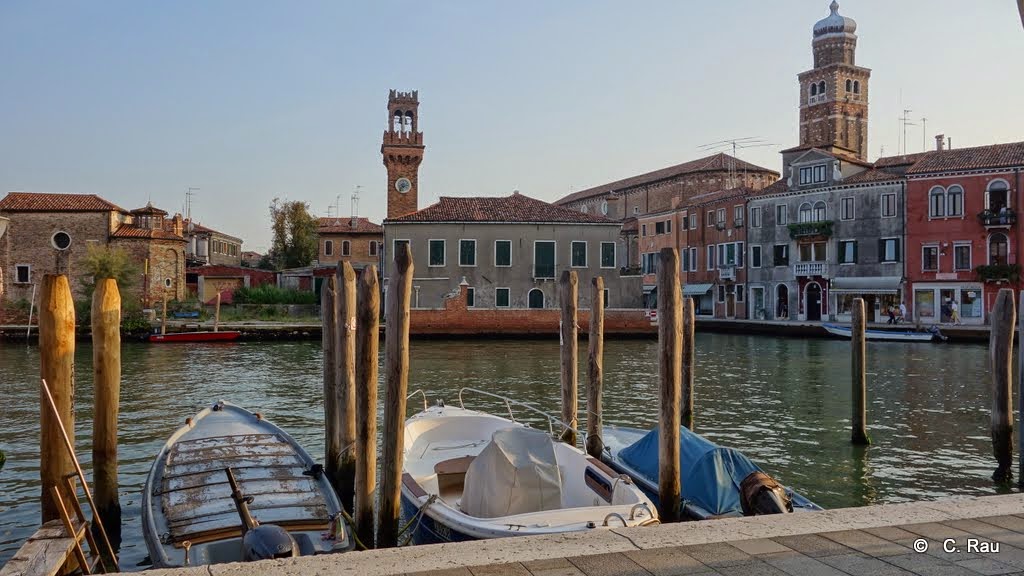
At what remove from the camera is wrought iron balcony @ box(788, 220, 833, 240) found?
38.9m

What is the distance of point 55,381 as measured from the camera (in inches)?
244

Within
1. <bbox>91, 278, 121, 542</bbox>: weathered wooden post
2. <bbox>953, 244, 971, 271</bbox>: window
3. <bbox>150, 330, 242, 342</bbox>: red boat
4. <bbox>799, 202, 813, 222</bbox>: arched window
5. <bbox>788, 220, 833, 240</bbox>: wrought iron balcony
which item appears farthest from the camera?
<bbox>799, 202, 813, 222</bbox>: arched window

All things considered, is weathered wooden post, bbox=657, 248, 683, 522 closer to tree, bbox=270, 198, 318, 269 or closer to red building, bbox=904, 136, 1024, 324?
red building, bbox=904, 136, 1024, 324

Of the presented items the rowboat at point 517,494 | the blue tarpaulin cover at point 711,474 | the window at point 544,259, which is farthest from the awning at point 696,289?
the rowboat at point 517,494

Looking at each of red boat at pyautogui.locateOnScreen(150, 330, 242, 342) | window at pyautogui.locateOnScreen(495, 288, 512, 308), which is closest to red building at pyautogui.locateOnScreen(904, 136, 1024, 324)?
window at pyautogui.locateOnScreen(495, 288, 512, 308)

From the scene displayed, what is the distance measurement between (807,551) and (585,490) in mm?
3226

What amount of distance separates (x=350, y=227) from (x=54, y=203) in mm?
19003

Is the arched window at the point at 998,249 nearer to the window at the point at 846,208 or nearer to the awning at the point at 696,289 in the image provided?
the window at the point at 846,208

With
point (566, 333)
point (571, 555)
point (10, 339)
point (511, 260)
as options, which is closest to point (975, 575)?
point (571, 555)

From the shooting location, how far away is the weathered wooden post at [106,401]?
6926 millimetres

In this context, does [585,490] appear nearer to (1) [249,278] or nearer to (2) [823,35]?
(1) [249,278]

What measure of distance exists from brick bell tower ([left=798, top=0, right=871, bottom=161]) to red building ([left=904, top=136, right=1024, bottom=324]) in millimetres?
19864

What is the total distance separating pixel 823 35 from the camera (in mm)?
56875

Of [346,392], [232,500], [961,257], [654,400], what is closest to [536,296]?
[961,257]
